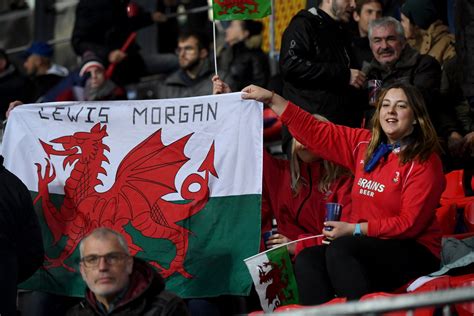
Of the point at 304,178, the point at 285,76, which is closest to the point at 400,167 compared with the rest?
the point at 304,178

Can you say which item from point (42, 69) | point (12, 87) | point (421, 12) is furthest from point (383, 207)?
point (42, 69)

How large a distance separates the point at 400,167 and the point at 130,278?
6.25 feet

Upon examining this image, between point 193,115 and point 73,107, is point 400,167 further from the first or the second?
point 73,107

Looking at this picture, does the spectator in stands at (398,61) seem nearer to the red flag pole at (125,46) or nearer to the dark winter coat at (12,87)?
the dark winter coat at (12,87)

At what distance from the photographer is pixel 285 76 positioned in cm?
970

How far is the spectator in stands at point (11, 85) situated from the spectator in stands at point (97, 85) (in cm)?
65

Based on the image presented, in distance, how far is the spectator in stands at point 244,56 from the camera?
43.3 ft

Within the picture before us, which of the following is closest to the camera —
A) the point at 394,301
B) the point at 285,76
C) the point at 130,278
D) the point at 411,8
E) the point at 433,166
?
the point at 394,301

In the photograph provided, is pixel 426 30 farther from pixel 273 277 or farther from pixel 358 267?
pixel 358 267

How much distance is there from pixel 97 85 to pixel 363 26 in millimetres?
2993

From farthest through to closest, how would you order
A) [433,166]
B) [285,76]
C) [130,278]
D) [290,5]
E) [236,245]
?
[290,5]
[285,76]
[236,245]
[433,166]
[130,278]

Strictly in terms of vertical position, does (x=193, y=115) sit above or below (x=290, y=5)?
below

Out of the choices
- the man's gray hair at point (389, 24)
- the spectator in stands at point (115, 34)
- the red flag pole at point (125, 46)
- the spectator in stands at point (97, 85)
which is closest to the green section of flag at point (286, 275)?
the man's gray hair at point (389, 24)

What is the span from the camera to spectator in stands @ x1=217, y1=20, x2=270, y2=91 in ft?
43.3
